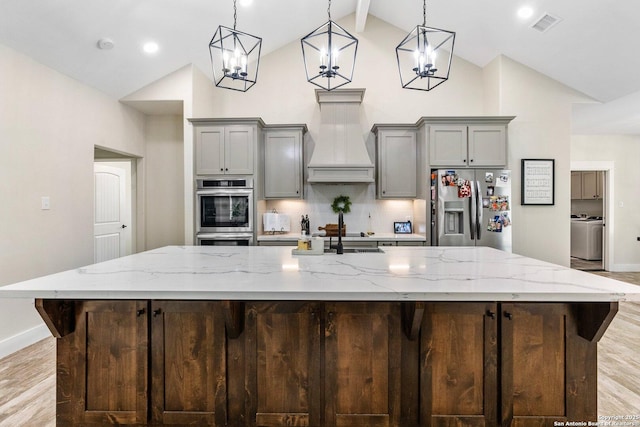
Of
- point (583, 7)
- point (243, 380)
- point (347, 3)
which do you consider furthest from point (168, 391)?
point (347, 3)

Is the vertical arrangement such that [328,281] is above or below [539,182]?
below

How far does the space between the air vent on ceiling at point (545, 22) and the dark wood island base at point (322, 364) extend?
3.20 meters

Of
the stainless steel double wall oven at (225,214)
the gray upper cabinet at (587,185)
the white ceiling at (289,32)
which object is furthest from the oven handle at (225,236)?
the gray upper cabinet at (587,185)

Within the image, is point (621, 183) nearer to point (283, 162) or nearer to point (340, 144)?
point (340, 144)

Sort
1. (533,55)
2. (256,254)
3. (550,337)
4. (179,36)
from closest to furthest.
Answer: (550,337) → (256,254) → (179,36) → (533,55)

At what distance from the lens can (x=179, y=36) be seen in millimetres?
3818

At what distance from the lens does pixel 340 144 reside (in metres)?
4.52

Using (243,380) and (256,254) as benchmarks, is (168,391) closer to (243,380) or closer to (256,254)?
(243,380)

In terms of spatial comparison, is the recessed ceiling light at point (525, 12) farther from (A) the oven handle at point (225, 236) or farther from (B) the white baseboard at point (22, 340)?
(B) the white baseboard at point (22, 340)

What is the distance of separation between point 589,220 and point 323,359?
8.41 m

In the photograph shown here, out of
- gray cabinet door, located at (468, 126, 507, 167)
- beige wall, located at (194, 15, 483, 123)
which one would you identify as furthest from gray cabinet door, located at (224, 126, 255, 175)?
gray cabinet door, located at (468, 126, 507, 167)

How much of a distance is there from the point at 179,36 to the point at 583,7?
3.98 m

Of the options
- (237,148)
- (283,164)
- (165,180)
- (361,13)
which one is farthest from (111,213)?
(361,13)

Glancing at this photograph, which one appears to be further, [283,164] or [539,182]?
[283,164]
